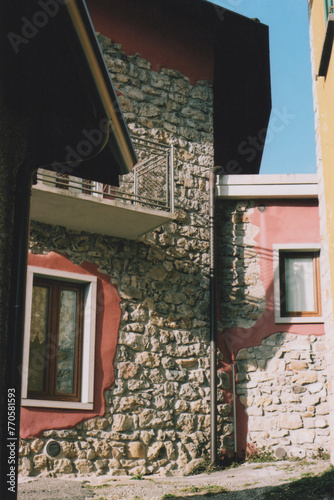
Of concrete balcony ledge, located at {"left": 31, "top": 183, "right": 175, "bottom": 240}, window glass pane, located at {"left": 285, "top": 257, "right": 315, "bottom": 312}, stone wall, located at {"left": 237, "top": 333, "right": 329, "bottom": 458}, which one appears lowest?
stone wall, located at {"left": 237, "top": 333, "right": 329, "bottom": 458}

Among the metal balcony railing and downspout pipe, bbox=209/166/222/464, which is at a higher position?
the metal balcony railing

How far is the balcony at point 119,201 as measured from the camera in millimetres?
8430

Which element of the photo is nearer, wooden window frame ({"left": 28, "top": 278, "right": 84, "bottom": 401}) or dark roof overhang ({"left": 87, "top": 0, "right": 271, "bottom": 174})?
wooden window frame ({"left": 28, "top": 278, "right": 84, "bottom": 401})

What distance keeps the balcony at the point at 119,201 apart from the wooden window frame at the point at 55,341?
2.73ft

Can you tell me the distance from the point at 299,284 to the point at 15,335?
7520 mm

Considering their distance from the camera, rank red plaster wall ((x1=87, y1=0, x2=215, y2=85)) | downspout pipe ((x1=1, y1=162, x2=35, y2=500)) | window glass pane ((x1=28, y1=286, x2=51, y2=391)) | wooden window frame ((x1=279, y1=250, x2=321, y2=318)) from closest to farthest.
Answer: downspout pipe ((x1=1, y1=162, x2=35, y2=500)) < window glass pane ((x1=28, y1=286, x2=51, y2=391)) < wooden window frame ((x1=279, y1=250, x2=321, y2=318)) < red plaster wall ((x1=87, y1=0, x2=215, y2=85))

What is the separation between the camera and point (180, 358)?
31.2 feet

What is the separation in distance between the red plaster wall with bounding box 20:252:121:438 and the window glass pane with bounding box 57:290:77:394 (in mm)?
325

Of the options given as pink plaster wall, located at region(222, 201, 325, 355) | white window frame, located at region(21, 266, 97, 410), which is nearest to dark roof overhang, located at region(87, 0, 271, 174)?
pink plaster wall, located at region(222, 201, 325, 355)

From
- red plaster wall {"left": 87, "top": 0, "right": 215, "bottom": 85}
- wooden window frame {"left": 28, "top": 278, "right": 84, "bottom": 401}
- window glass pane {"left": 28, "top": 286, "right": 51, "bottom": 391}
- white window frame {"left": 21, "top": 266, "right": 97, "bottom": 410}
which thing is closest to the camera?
Answer: white window frame {"left": 21, "top": 266, "right": 97, "bottom": 410}

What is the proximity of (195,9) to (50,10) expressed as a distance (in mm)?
8207

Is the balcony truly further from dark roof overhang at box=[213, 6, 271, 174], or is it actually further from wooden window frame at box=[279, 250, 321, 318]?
dark roof overhang at box=[213, 6, 271, 174]

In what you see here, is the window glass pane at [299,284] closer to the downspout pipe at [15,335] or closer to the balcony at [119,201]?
the balcony at [119,201]

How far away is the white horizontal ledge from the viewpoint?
10.4 metres
